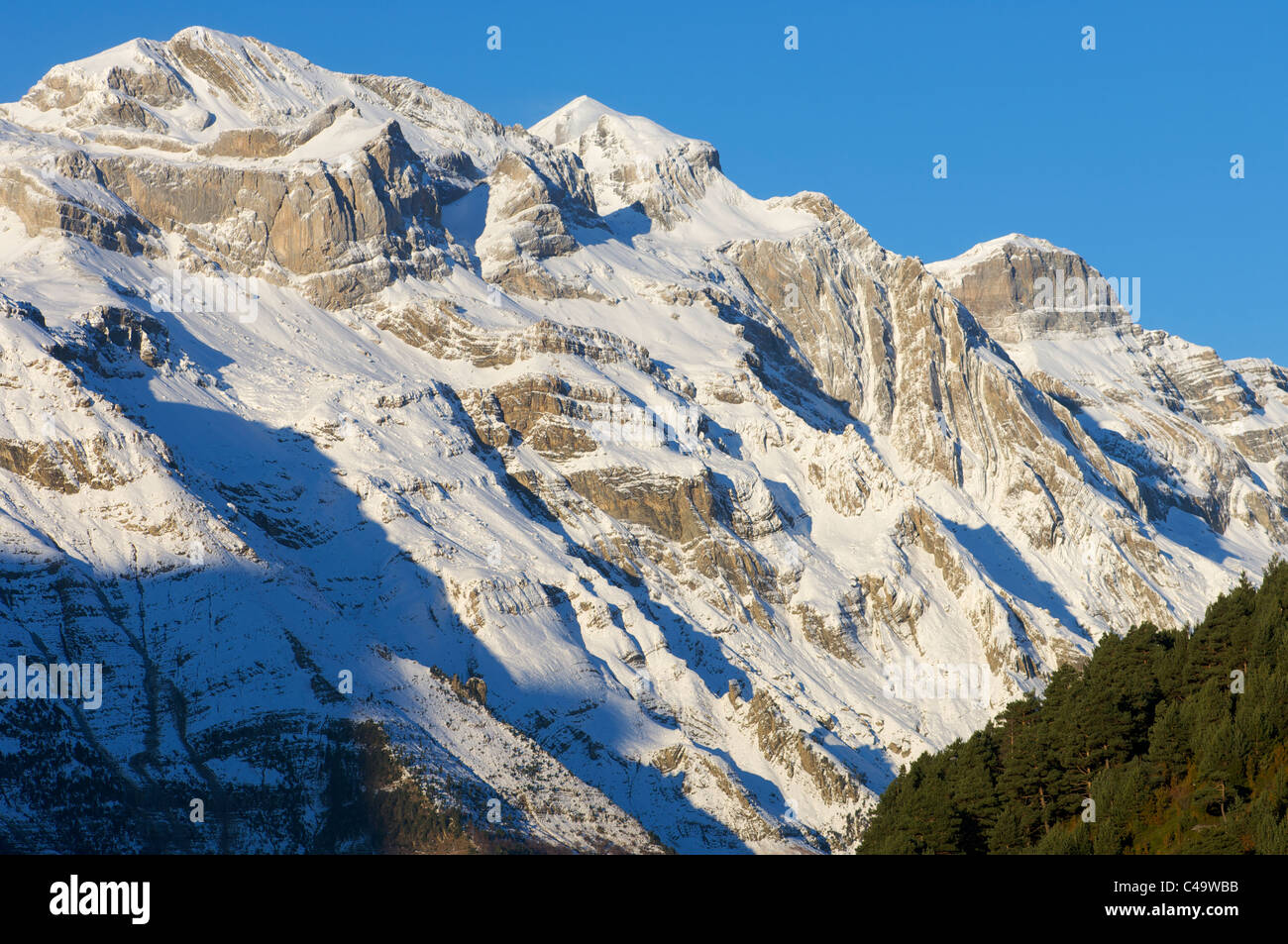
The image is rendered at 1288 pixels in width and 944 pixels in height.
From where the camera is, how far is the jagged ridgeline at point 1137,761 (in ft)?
352

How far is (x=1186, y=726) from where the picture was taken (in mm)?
118688

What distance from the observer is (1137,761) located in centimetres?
11856

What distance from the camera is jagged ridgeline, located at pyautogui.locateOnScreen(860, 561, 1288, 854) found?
107m
